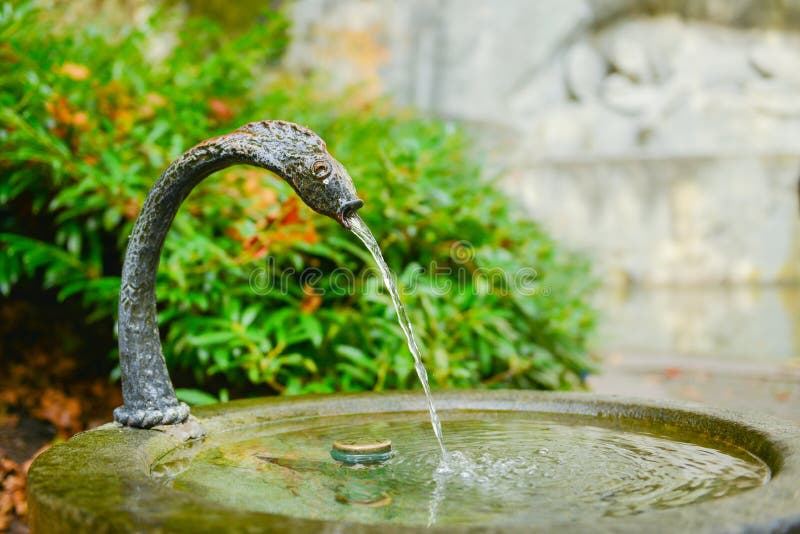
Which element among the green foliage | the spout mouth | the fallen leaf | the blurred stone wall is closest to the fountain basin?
the spout mouth

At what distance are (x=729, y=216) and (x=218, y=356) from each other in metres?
13.1

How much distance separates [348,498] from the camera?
1.27 m

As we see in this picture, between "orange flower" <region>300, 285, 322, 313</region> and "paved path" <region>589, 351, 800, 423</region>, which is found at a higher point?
"orange flower" <region>300, 285, 322, 313</region>

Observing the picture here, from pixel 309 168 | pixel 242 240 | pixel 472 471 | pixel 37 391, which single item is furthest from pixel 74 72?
pixel 472 471

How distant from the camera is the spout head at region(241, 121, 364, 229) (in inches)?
54.9

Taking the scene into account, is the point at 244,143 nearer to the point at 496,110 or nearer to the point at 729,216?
the point at 496,110

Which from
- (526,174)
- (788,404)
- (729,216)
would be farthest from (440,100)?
(788,404)

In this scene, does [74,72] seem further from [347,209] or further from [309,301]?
[347,209]

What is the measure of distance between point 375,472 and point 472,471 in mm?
196

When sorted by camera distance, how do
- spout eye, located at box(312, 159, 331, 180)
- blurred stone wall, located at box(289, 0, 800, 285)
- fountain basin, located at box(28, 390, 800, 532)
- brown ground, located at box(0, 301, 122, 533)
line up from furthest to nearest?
blurred stone wall, located at box(289, 0, 800, 285), brown ground, located at box(0, 301, 122, 533), spout eye, located at box(312, 159, 331, 180), fountain basin, located at box(28, 390, 800, 532)

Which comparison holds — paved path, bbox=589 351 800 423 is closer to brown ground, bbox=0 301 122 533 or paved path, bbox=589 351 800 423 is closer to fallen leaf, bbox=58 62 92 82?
brown ground, bbox=0 301 122 533

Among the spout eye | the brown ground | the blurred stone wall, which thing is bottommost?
the brown ground

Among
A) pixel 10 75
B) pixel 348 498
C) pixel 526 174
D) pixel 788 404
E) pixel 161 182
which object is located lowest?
pixel 788 404

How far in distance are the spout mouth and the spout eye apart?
0.22 feet
